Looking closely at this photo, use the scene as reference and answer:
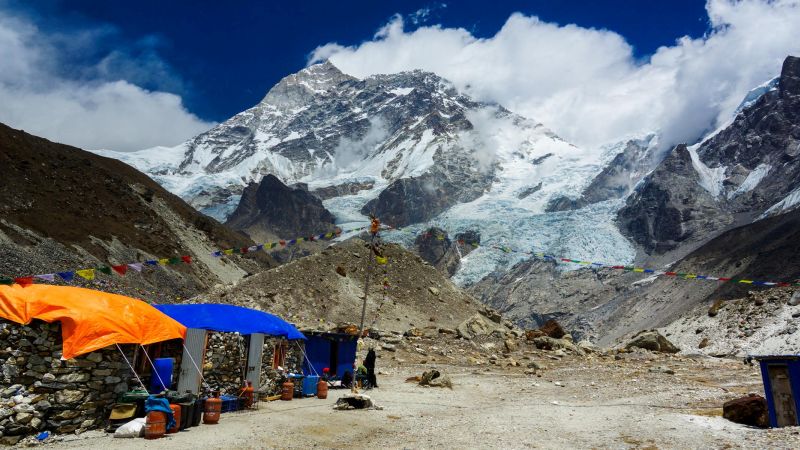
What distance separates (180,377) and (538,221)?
445 feet

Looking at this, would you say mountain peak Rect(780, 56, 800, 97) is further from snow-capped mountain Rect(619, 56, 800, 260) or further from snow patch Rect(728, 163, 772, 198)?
snow patch Rect(728, 163, 772, 198)

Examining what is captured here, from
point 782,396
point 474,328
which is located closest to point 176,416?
point 782,396

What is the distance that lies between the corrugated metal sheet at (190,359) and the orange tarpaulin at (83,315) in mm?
1414

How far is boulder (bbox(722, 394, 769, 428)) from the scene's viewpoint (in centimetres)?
1329

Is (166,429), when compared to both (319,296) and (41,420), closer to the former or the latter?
(41,420)

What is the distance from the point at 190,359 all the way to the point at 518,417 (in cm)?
925

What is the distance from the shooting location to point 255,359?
17.3 metres

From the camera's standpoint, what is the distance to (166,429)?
472 inches

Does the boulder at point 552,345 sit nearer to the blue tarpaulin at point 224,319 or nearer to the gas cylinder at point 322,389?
the gas cylinder at point 322,389

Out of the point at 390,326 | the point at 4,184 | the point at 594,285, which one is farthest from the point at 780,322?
the point at 594,285

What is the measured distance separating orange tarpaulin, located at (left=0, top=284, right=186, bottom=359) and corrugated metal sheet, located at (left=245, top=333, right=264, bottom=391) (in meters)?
3.75

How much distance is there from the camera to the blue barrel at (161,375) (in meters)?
13.7

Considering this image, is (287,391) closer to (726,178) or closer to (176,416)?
(176,416)

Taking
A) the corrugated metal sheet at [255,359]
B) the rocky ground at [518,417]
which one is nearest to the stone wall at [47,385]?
the rocky ground at [518,417]
